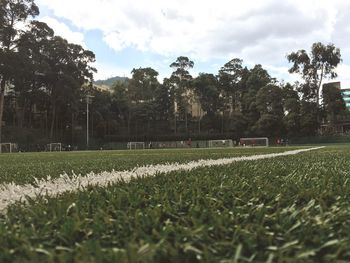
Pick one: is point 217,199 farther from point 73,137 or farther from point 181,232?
point 73,137

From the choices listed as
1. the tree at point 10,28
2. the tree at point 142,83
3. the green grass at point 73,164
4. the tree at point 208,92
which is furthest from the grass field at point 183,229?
the tree at point 142,83

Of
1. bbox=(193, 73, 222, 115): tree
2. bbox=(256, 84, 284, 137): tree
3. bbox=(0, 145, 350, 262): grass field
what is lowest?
bbox=(0, 145, 350, 262): grass field

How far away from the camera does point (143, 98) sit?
6631 cm

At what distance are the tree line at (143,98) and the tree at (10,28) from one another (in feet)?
0.32

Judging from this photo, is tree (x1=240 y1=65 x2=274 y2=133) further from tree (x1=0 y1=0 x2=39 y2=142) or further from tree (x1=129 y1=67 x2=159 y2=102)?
tree (x1=0 y1=0 x2=39 y2=142)

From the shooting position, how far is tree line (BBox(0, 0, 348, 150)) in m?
47.2

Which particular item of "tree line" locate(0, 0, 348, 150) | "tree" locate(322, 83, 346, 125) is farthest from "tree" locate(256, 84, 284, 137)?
"tree" locate(322, 83, 346, 125)

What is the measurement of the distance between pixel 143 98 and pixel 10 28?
25.8 metres

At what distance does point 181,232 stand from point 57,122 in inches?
2432

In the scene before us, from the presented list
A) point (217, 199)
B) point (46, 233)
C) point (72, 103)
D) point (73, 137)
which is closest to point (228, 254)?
point (46, 233)

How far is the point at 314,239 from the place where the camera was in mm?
1452

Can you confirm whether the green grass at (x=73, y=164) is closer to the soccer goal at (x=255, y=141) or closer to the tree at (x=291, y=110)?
the soccer goal at (x=255, y=141)

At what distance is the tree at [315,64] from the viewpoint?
52812 mm

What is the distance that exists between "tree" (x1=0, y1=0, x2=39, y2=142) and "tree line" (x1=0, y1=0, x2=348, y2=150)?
0.10 metres
